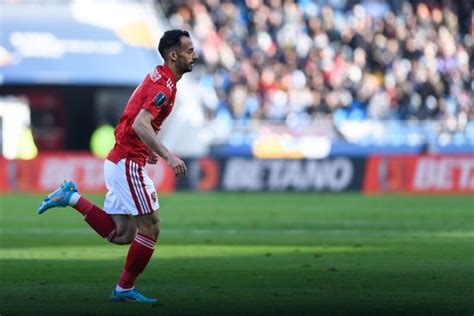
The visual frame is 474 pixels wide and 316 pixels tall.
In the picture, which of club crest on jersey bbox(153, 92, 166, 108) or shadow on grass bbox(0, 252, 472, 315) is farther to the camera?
club crest on jersey bbox(153, 92, 166, 108)

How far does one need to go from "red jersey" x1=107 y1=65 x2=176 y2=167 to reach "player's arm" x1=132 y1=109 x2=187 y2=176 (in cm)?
8

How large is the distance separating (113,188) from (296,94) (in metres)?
24.7

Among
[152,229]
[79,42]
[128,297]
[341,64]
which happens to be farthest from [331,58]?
[128,297]

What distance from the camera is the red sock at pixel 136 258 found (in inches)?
412

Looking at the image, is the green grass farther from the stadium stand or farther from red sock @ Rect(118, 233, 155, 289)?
the stadium stand

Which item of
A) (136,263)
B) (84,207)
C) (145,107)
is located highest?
(145,107)

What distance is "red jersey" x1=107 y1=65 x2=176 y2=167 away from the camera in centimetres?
1042

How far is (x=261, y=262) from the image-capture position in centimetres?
1420

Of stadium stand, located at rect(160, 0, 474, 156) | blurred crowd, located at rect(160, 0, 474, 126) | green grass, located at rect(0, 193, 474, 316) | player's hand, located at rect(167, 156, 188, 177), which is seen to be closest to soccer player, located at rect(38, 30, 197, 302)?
player's hand, located at rect(167, 156, 188, 177)

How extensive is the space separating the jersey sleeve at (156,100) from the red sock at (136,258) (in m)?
1.01

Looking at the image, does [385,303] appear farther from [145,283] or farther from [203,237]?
[203,237]

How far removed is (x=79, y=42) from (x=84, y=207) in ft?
86.8

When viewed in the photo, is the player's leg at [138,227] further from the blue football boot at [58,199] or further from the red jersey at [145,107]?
the blue football boot at [58,199]

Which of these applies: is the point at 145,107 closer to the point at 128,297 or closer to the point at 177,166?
the point at 177,166
